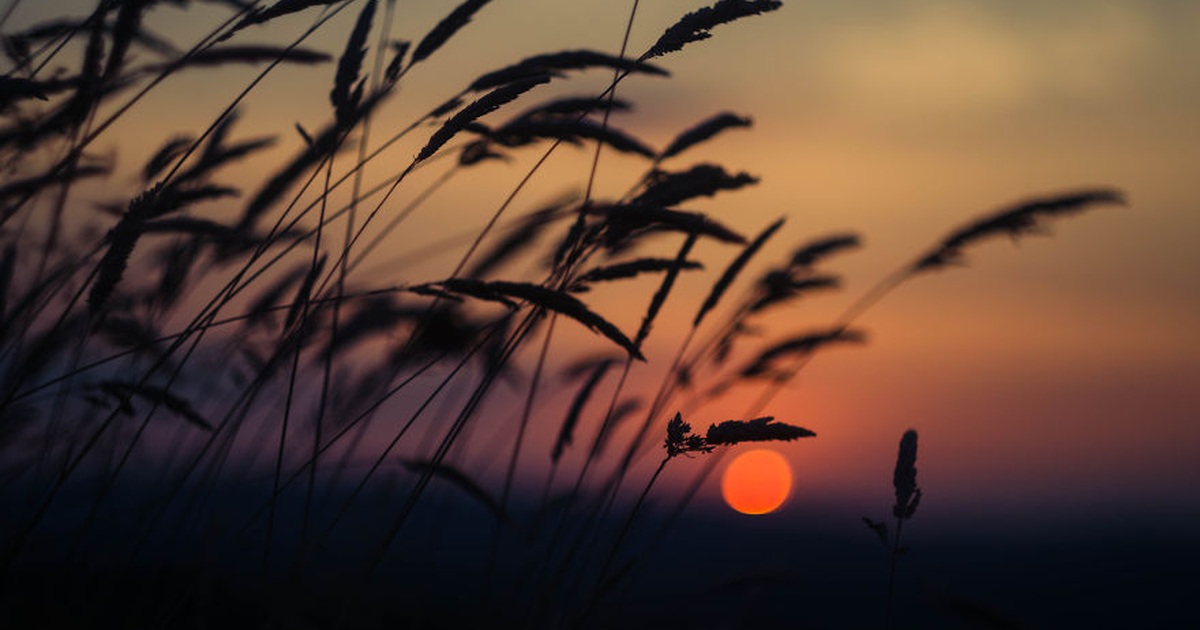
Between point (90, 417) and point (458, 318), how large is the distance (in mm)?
1001

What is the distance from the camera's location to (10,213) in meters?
1.87

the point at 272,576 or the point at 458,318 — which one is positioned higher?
the point at 458,318

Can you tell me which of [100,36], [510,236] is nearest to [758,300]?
[510,236]

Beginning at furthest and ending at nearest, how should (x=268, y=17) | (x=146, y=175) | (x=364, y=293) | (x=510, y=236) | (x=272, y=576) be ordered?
(x=510, y=236)
(x=146, y=175)
(x=272, y=576)
(x=268, y=17)
(x=364, y=293)

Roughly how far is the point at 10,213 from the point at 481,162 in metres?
1.02

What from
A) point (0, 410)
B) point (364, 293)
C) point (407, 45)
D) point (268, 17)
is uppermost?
point (407, 45)

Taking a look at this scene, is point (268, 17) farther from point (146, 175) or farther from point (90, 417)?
point (90, 417)

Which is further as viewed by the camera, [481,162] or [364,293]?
[481,162]

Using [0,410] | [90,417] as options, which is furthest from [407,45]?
[90,417]

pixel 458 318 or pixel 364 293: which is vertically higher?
pixel 458 318

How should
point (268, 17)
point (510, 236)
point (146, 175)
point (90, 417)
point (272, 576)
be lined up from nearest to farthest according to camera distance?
1. point (268, 17)
2. point (272, 576)
3. point (146, 175)
4. point (510, 236)
5. point (90, 417)

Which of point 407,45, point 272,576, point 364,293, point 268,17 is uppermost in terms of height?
point 407,45

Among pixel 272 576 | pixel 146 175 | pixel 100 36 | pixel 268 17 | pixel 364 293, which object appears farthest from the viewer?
pixel 146 175

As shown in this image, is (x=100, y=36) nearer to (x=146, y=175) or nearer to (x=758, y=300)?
(x=146, y=175)
